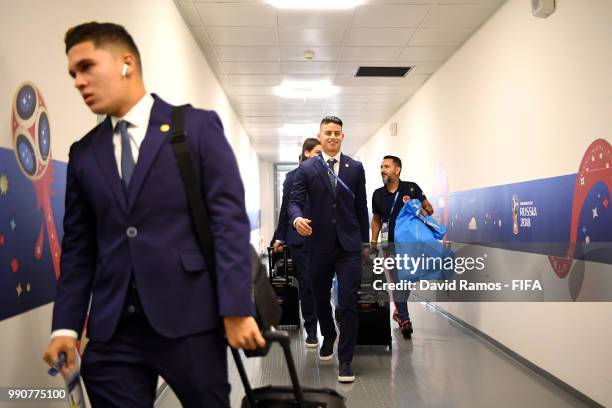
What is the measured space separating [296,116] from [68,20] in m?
6.81

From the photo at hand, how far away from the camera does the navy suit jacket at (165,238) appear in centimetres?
117

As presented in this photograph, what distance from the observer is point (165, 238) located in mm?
1192

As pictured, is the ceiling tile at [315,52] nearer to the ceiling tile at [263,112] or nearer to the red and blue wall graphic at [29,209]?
the ceiling tile at [263,112]

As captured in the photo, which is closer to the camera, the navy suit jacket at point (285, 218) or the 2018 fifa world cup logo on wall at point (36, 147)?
the 2018 fifa world cup logo on wall at point (36, 147)

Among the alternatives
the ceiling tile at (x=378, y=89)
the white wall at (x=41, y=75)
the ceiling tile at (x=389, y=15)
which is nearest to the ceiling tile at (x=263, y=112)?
the ceiling tile at (x=378, y=89)

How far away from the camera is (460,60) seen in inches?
201

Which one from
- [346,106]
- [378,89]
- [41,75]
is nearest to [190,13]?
[41,75]

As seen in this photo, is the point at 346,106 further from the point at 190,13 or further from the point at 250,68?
the point at 190,13

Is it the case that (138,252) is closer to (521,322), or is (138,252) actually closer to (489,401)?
(489,401)

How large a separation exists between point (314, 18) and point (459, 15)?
4.11ft

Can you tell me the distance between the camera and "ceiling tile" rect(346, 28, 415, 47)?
4.65 metres

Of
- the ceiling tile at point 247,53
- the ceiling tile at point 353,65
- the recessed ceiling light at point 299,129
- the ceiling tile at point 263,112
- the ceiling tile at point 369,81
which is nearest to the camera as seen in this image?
the ceiling tile at point 247,53

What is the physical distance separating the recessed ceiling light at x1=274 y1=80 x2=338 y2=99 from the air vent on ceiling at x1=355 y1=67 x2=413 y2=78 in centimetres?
59

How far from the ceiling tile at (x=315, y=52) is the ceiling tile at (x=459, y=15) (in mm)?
1065
